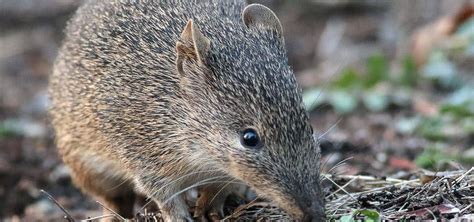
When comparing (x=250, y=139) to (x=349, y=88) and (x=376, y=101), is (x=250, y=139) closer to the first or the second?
(x=376, y=101)

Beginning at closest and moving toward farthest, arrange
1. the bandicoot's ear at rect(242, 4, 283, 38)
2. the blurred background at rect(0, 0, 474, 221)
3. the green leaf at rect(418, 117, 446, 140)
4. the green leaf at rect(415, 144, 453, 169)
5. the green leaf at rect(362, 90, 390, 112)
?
1. the bandicoot's ear at rect(242, 4, 283, 38)
2. the green leaf at rect(415, 144, 453, 169)
3. the blurred background at rect(0, 0, 474, 221)
4. the green leaf at rect(418, 117, 446, 140)
5. the green leaf at rect(362, 90, 390, 112)

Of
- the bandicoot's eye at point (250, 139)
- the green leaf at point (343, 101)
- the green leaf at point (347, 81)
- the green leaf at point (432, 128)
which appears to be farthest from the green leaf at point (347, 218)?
the green leaf at point (347, 81)

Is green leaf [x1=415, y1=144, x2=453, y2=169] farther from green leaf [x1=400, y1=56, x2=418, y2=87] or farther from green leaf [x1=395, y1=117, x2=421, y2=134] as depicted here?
green leaf [x1=400, y1=56, x2=418, y2=87]

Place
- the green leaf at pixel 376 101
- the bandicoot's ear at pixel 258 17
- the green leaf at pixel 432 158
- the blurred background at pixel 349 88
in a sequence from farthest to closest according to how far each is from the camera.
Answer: the green leaf at pixel 376 101, the blurred background at pixel 349 88, the green leaf at pixel 432 158, the bandicoot's ear at pixel 258 17

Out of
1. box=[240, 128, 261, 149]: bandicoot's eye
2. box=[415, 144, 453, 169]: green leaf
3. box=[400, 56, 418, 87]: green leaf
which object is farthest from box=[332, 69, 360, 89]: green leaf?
box=[240, 128, 261, 149]: bandicoot's eye

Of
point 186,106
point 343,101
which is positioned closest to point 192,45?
point 186,106

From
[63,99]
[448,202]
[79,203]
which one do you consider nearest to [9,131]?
[79,203]

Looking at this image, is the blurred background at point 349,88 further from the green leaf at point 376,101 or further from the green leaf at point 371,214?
the green leaf at point 371,214
